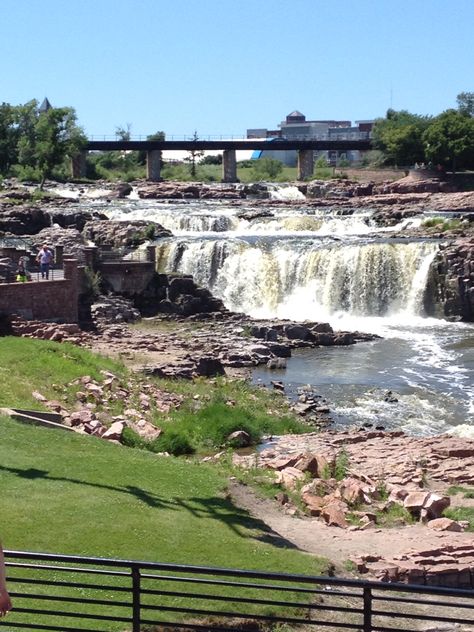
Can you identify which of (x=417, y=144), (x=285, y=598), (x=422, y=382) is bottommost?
(x=422, y=382)

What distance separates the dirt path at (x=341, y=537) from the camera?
44.2 feet

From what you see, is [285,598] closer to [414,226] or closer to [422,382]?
[422,382]

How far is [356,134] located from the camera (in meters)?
174

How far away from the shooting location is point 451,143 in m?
77.0

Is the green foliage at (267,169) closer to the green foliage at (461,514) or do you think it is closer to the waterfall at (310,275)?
the waterfall at (310,275)

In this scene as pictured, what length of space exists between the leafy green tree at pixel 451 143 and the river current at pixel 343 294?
18443 millimetres

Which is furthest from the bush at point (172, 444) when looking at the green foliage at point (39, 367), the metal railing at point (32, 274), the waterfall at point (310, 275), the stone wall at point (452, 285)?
the stone wall at point (452, 285)

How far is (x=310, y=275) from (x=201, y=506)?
31.4 metres

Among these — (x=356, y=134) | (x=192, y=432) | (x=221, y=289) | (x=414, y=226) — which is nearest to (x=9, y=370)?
(x=192, y=432)

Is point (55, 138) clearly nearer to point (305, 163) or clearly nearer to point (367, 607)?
point (305, 163)

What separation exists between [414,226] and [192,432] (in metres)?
35.4

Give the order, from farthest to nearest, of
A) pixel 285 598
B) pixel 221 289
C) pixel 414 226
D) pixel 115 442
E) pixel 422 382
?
pixel 414 226, pixel 221 289, pixel 422 382, pixel 115 442, pixel 285 598

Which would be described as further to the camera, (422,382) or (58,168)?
(58,168)

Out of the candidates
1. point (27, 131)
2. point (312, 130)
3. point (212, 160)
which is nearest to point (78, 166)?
point (27, 131)
